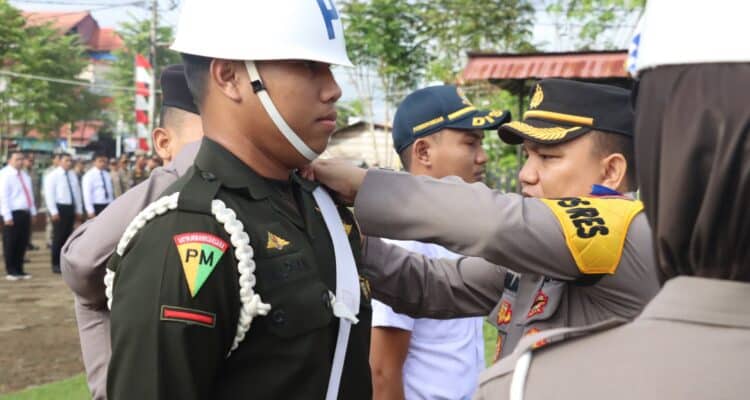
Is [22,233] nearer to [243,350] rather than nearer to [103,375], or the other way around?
[103,375]

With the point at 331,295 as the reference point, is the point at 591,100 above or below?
above

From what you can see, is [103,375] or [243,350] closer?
[243,350]

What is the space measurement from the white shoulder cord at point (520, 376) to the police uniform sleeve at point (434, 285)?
145 centimetres

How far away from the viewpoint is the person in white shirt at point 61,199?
15453 mm

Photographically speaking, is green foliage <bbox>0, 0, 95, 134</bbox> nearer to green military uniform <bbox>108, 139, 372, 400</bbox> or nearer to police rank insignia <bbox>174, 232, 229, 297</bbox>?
green military uniform <bbox>108, 139, 372, 400</bbox>

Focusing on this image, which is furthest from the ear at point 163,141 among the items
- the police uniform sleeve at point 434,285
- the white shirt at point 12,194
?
the white shirt at point 12,194

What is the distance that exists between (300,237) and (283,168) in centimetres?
21

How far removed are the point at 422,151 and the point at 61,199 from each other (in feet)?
43.8

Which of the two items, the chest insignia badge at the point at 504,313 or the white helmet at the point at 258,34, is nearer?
the white helmet at the point at 258,34

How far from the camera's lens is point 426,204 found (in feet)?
6.80

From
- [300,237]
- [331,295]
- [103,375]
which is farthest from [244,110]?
[103,375]

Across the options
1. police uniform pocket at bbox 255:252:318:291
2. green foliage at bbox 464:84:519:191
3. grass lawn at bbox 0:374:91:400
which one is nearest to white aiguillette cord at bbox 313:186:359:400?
police uniform pocket at bbox 255:252:318:291

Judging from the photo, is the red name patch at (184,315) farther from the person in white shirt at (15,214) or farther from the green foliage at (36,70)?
the green foliage at (36,70)

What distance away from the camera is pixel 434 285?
271 centimetres
